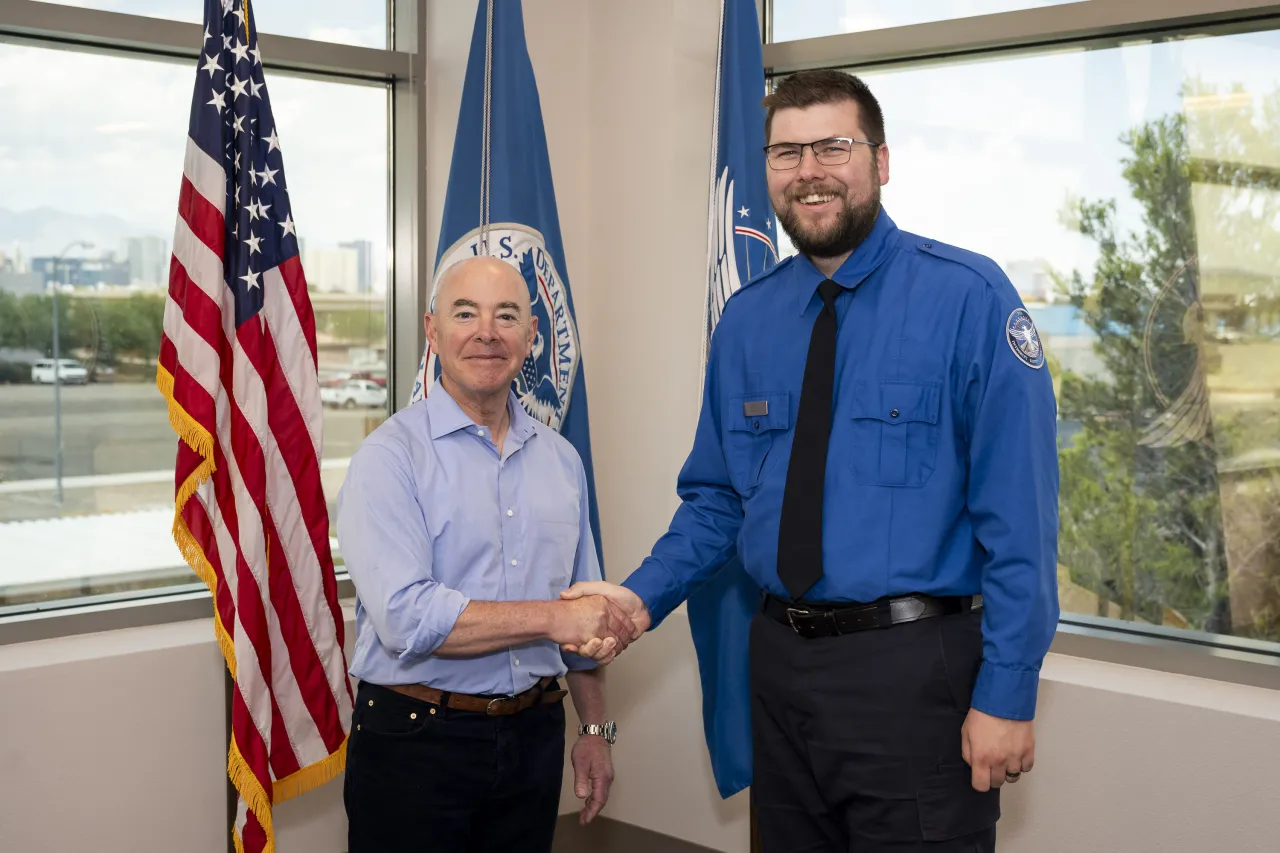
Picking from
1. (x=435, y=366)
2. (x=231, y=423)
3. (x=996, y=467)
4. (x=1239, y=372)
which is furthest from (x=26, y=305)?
(x=1239, y=372)

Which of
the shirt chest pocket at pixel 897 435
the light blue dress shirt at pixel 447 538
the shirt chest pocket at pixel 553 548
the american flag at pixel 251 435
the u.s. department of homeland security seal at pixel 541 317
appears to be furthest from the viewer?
the u.s. department of homeland security seal at pixel 541 317

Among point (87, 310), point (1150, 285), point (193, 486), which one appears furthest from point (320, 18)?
point (1150, 285)

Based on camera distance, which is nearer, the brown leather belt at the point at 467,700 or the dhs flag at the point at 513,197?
the brown leather belt at the point at 467,700

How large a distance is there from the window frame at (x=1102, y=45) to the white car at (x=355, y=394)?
162 cm

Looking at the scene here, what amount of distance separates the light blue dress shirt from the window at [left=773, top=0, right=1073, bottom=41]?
1687mm

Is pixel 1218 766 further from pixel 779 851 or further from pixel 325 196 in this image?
pixel 325 196

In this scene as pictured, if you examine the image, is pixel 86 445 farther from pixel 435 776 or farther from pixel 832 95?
pixel 832 95

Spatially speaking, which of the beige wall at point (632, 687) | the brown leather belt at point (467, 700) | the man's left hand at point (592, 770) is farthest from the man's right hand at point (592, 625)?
the beige wall at point (632, 687)

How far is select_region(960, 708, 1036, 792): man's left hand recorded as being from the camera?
5.42 ft

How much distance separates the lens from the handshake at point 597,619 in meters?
1.99

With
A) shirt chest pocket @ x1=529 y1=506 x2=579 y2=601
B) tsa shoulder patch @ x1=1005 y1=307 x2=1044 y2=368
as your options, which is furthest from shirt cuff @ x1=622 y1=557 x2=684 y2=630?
tsa shoulder patch @ x1=1005 y1=307 x2=1044 y2=368

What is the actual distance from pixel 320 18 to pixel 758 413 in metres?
1.99

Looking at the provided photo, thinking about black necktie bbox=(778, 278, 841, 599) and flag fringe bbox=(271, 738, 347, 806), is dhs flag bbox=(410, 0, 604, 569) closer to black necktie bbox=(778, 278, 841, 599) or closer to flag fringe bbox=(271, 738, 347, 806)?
flag fringe bbox=(271, 738, 347, 806)

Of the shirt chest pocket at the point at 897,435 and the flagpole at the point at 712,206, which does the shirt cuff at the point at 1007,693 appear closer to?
the shirt chest pocket at the point at 897,435
